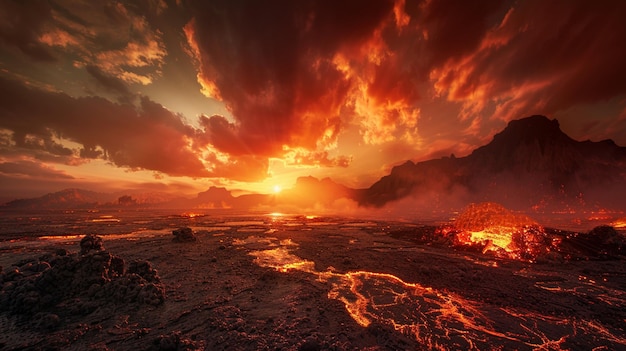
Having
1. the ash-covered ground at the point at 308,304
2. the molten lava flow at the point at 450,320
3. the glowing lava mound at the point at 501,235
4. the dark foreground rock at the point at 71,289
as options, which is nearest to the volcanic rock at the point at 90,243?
the ash-covered ground at the point at 308,304

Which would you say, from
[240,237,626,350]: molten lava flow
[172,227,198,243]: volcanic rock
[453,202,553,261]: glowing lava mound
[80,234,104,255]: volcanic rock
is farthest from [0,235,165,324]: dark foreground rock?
[453,202,553,261]: glowing lava mound

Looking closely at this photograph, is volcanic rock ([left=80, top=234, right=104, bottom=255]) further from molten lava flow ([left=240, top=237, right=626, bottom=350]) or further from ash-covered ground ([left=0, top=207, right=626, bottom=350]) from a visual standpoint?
molten lava flow ([left=240, top=237, right=626, bottom=350])

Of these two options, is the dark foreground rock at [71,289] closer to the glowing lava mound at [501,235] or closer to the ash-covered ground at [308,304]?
the ash-covered ground at [308,304]

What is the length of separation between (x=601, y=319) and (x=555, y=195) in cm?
26071


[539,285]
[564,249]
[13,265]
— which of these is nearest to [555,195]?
[564,249]

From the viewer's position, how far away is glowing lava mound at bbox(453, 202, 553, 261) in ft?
73.8

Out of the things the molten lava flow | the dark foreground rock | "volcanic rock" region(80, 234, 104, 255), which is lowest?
the molten lava flow

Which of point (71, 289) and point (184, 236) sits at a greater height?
point (71, 289)

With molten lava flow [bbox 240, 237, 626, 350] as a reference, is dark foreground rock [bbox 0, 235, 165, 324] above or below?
Answer: above

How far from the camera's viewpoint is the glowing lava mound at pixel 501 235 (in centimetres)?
2249

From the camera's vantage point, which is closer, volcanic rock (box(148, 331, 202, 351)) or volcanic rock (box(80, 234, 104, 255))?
volcanic rock (box(148, 331, 202, 351))

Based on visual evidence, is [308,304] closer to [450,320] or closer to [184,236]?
[450,320]

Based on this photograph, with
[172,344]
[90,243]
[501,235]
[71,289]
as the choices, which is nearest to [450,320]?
[172,344]

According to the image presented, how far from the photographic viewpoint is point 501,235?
93.0ft
